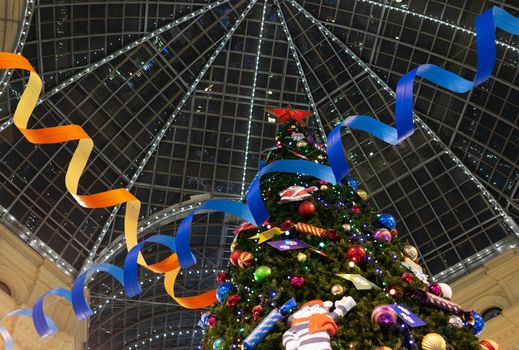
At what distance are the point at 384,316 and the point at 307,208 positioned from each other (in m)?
2.57

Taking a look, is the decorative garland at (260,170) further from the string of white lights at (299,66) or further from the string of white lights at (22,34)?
the string of white lights at (299,66)

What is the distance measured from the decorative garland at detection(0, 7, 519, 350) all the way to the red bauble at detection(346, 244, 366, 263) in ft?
3.55

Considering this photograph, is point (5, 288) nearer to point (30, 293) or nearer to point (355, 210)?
point (30, 293)

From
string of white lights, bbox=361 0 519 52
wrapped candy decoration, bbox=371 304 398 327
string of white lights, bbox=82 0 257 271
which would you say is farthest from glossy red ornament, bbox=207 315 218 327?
string of white lights, bbox=361 0 519 52

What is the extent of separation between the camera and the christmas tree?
23.2ft

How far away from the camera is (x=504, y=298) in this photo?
21250 millimetres

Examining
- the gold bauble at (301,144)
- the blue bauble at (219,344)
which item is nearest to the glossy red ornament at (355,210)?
the gold bauble at (301,144)

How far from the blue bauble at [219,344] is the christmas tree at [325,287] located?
0.02m

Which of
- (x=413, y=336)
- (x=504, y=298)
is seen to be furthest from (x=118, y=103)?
(x=413, y=336)

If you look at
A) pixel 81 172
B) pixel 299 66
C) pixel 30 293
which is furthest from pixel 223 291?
pixel 299 66

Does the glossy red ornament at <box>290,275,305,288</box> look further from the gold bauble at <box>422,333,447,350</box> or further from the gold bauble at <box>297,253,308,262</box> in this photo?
the gold bauble at <box>422,333,447,350</box>

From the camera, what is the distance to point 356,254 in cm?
825

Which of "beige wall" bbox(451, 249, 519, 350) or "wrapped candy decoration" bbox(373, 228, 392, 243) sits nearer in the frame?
"wrapped candy decoration" bbox(373, 228, 392, 243)

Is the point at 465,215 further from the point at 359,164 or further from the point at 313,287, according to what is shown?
the point at 313,287
